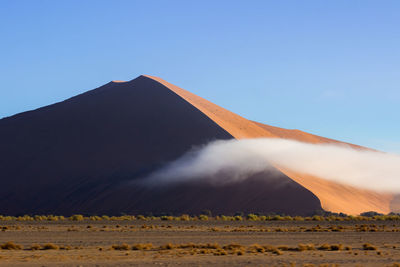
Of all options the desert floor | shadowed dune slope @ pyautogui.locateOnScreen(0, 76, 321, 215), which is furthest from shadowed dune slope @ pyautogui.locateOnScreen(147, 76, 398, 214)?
the desert floor

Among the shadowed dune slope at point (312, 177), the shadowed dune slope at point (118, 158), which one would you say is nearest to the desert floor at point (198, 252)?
the shadowed dune slope at point (118, 158)

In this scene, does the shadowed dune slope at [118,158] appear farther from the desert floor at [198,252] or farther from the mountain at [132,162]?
the desert floor at [198,252]

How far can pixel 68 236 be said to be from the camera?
1123 inches

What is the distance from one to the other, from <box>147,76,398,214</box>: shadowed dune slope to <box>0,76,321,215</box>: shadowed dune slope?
912mm

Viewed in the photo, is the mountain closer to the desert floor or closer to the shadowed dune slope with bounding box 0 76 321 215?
the shadowed dune slope with bounding box 0 76 321 215

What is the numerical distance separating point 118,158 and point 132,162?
2070mm

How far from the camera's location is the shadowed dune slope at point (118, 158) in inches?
2456

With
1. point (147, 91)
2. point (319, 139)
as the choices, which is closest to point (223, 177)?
point (147, 91)

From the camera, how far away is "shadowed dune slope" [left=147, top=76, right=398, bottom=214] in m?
64.7

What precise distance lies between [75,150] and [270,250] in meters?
56.1

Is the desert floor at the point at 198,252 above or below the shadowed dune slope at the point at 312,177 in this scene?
below

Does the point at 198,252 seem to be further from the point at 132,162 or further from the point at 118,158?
the point at 118,158

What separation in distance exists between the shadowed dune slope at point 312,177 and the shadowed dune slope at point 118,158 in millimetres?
912

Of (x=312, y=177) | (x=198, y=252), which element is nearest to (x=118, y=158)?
(x=312, y=177)
